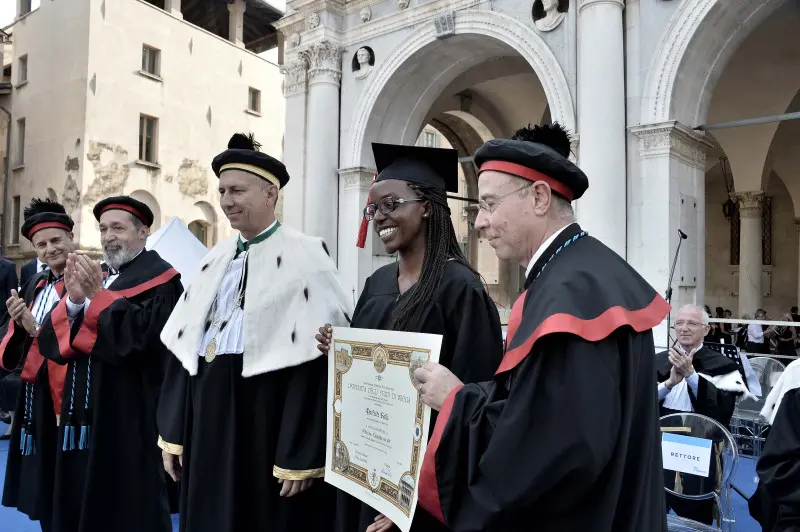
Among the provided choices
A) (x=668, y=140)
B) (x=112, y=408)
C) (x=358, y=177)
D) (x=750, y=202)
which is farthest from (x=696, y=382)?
(x=750, y=202)

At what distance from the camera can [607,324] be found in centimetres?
160

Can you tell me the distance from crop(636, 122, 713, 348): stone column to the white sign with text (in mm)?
4962

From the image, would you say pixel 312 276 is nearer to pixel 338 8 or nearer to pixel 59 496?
pixel 59 496

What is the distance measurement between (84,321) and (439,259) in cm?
216

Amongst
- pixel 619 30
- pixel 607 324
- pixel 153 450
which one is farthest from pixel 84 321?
pixel 619 30

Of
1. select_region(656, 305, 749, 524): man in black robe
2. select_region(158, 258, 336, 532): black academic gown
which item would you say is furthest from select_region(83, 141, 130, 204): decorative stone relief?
select_region(158, 258, 336, 532): black academic gown

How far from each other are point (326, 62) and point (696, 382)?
9722 mm

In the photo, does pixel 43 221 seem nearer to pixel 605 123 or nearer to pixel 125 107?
pixel 605 123

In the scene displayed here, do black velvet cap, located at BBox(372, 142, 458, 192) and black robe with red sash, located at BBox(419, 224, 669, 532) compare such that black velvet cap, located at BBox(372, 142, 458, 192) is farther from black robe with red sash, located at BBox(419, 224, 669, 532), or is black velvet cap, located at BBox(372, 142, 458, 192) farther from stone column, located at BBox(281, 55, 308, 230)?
stone column, located at BBox(281, 55, 308, 230)

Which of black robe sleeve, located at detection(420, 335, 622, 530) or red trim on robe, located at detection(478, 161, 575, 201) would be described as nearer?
black robe sleeve, located at detection(420, 335, 622, 530)

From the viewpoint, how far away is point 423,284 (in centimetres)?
241

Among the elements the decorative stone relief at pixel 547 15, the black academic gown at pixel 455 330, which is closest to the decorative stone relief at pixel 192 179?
the decorative stone relief at pixel 547 15

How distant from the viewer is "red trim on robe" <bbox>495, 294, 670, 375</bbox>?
5.16ft

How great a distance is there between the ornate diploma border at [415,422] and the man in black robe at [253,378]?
0.35 metres
